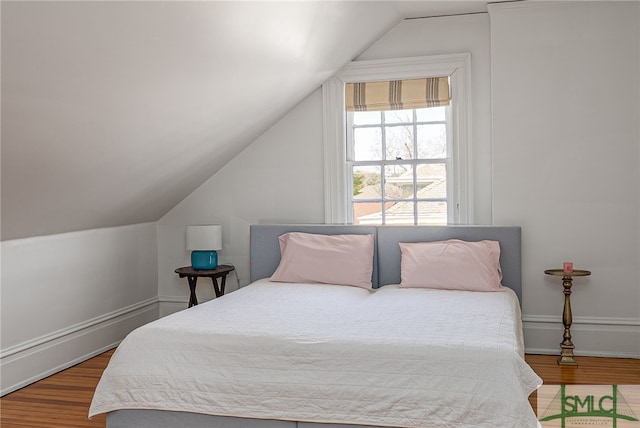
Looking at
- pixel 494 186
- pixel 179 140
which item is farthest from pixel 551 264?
pixel 179 140

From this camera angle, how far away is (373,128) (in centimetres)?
544

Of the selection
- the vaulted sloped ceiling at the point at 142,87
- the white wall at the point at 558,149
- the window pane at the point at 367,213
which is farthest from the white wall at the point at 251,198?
the white wall at the point at 558,149

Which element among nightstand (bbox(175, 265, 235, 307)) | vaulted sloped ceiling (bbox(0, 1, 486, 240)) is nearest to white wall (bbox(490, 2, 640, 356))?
vaulted sloped ceiling (bbox(0, 1, 486, 240))

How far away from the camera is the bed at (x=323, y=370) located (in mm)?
2838

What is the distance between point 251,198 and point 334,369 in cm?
281

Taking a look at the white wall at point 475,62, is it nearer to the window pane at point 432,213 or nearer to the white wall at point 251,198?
the window pane at point 432,213

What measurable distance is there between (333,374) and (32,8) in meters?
1.99

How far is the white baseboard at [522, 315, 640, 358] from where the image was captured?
470 cm

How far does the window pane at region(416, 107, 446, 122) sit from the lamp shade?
6.35ft

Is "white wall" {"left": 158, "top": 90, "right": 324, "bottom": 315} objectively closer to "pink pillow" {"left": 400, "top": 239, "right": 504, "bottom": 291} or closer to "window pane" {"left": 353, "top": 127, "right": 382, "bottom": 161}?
"window pane" {"left": 353, "top": 127, "right": 382, "bottom": 161}

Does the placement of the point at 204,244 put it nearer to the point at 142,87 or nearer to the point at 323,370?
the point at 142,87

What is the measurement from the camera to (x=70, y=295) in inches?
183

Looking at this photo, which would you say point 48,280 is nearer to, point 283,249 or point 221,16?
point 283,249

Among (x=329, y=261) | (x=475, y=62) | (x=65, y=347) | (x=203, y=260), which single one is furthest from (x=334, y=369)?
(x=475, y=62)
